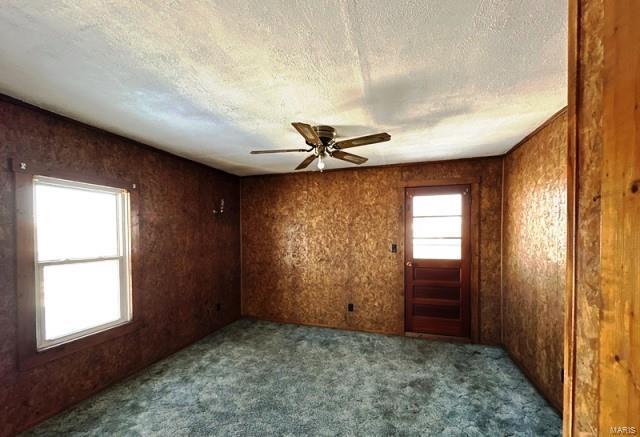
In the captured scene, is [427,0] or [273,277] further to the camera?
[273,277]

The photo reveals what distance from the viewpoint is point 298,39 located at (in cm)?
130

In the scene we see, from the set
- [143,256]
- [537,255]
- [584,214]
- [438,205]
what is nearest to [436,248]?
[438,205]

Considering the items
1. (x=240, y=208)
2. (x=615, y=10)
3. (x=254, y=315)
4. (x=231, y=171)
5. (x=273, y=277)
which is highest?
(x=231, y=171)

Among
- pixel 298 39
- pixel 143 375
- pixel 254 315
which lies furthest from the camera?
pixel 254 315

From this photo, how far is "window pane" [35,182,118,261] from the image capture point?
2158mm

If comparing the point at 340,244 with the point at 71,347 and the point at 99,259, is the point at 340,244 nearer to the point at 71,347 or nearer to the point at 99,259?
the point at 99,259

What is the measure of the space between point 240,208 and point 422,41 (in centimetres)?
400

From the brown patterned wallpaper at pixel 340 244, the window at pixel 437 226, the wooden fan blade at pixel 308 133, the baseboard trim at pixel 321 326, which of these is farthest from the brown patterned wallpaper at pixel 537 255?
the wooden fan blade at pixel 308 133

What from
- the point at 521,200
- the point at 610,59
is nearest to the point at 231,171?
the point at 521,200

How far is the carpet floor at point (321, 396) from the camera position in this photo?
6.75ft

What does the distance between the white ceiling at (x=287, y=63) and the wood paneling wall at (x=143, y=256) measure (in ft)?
0.89

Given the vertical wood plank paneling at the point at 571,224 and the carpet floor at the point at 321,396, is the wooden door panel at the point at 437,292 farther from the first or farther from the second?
the vertical wood plank paneling at the point at 571,224

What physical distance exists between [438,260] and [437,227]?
462 millimetres

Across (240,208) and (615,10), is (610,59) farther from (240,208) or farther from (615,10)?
(240,208)
